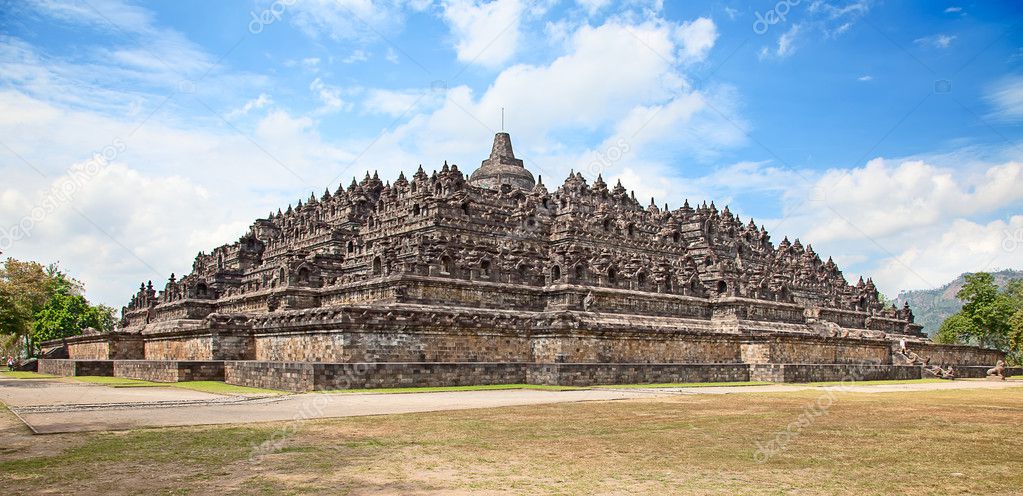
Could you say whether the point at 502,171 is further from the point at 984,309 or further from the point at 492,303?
the point at 984,309

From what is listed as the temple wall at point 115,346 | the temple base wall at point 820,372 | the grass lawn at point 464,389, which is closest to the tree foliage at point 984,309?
the temple base wall at point 820,372

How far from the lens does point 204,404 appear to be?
26.0 m

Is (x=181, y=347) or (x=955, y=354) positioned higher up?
(x=181, y=347)

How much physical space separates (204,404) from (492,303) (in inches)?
936

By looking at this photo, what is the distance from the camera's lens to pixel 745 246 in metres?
78.8

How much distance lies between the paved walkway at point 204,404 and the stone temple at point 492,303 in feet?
15.2

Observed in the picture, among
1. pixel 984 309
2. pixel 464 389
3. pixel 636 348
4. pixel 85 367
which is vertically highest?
pixel 984 309

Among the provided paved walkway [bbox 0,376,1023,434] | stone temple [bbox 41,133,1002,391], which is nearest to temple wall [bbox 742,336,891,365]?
stone temple [bbox 41,133,1002,391]

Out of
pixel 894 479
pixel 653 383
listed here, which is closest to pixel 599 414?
pixel 894 479

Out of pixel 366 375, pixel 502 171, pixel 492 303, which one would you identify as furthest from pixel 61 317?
pixel 366 375

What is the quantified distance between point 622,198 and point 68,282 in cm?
6344

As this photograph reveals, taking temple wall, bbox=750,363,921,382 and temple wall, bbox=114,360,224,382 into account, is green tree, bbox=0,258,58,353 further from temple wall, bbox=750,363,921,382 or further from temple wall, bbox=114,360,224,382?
temple wall, bbox=750,363,921,382

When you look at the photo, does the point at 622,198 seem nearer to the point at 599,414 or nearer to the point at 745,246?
the point at 745,246

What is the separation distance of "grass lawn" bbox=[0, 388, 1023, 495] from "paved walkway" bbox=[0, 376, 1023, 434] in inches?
81.4
